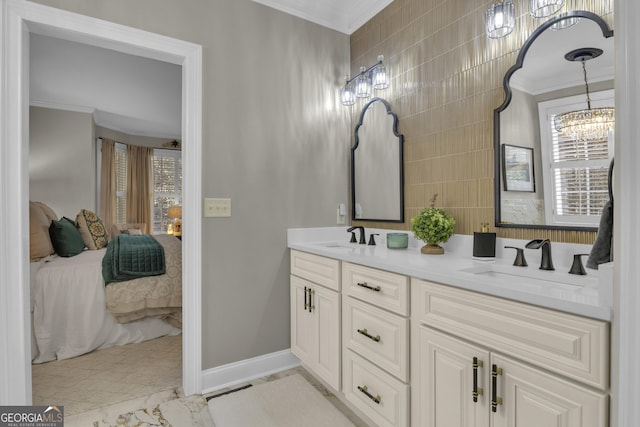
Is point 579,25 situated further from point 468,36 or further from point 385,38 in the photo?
point 385,38

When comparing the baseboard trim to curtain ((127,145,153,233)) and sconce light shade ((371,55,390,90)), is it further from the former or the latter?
curtain ((127,145,153,233))

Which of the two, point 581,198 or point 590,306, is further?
point 581,198

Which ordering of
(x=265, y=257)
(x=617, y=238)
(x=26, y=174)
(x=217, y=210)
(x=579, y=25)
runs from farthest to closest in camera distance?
(x=265, y=257) → (x=217, y=210) → (x=26, y=174) → (x=579, y=25) → (x=617, y=238)

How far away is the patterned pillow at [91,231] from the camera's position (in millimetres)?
3324

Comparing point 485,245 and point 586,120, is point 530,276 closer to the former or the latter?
point 485,245

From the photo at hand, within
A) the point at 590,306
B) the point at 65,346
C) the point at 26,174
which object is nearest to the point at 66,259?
the point at 65,346

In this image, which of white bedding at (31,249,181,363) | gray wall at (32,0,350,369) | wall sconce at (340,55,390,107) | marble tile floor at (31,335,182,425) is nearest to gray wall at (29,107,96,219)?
white bedding at (31,249,181,363)

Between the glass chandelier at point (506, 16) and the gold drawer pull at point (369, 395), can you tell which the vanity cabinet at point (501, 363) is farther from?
the glass chandelier at point (506, 16)

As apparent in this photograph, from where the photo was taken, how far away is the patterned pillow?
3.32 meters

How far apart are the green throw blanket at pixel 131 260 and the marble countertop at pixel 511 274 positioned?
137cm

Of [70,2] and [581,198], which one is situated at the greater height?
[70,2]

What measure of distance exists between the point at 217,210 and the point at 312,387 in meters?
1.27

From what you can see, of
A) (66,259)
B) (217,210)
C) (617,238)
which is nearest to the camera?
(617,238)

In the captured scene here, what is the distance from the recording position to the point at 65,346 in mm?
2621
